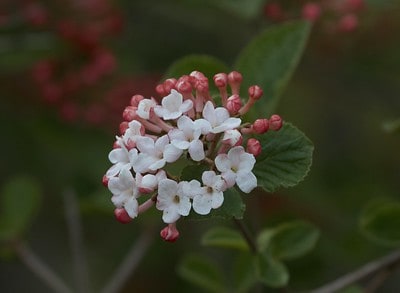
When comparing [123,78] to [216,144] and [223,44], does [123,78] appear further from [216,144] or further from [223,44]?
[216,144]

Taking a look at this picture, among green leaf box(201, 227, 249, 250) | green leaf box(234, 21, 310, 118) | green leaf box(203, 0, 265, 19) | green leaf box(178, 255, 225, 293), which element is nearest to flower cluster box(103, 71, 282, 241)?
green leaf box(201, 227, 249, 250)

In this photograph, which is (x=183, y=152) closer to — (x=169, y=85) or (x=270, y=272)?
(x=169, y=85)

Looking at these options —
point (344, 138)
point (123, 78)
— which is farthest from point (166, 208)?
point (344, 138)

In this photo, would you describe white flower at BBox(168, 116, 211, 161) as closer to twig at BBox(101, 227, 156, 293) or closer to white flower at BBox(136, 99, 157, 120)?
white flower at BBox(136, 99, 157, 120)

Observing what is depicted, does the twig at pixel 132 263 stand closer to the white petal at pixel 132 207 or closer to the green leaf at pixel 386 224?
the green leaf at pixel 386 224

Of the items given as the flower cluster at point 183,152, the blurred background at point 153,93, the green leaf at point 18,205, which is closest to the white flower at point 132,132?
the flower cluster at point 183,152

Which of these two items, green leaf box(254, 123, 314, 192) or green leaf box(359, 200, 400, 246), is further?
green leaf box(359, 200, 400, 246)
